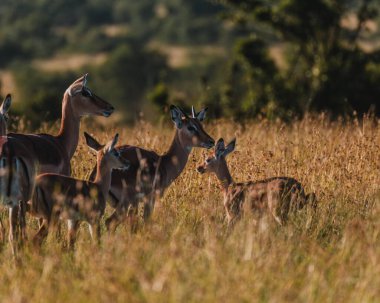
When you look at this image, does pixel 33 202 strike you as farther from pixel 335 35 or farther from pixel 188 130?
pixel 335 35

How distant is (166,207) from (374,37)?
2854 inches

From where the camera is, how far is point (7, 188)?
6695 mm

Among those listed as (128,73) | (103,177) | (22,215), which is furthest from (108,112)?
(128,73)

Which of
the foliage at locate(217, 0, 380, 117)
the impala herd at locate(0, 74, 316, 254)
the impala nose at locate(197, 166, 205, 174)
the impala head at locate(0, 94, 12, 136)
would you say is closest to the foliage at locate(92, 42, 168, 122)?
the foliage at locate(217, 0, 380, 117)

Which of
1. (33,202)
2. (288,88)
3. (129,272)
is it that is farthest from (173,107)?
(288,88)

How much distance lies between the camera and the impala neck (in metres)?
8.55

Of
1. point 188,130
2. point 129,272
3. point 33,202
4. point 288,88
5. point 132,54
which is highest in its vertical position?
point 132,54

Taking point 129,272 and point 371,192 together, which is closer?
point 129,272

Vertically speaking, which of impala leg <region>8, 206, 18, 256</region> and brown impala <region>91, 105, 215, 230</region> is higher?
brown impala <region>91, 105, 215, 230</region>

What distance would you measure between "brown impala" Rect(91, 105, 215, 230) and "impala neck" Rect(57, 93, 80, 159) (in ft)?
2.44

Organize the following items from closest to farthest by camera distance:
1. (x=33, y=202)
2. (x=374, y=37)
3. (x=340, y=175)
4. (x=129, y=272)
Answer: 1. (x=129, y=272)
2. (x=33, y=202)
3. (x=340, y=175)
4. (x=374, y=37)

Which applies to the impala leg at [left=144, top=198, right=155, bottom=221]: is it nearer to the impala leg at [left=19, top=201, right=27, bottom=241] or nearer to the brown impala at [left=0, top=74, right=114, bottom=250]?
the brown impala at [left=0, top=74, right=114, bottom=250]

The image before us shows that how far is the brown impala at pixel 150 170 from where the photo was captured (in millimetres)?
7625

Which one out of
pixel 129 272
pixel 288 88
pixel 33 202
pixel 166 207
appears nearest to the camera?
pixel 129 272
